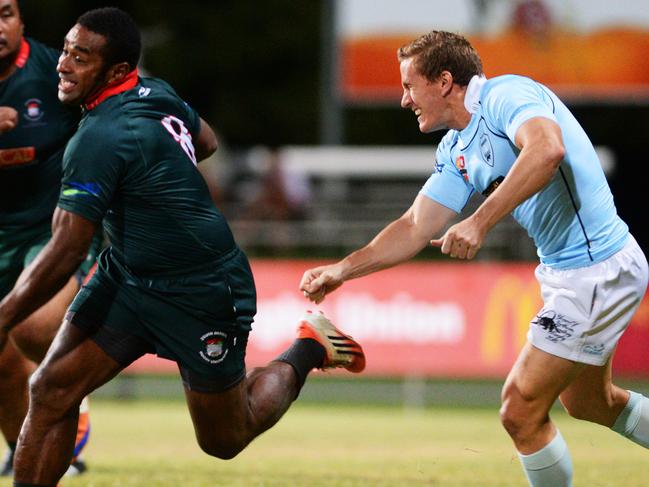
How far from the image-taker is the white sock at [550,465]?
5863 mm

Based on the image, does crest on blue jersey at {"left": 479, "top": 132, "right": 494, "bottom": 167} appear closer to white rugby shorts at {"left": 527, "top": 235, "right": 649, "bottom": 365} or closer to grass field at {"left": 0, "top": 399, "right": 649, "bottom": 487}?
white rugby shorts at {"left": 527, "top": 235, "right": 649, "bottom": 365}

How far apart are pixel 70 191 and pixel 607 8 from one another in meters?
13.9

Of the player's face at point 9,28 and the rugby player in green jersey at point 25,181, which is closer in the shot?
the player's face at point 9,28

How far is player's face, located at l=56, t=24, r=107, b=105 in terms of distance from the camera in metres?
5.50

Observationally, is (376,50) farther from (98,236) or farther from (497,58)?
(98,236)

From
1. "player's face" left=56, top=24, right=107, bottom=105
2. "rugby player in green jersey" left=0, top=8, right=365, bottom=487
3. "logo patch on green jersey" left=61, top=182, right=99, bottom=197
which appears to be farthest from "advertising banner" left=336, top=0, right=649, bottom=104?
"logo patch on green jersey" left=61, top=182, right=99, bottom=197

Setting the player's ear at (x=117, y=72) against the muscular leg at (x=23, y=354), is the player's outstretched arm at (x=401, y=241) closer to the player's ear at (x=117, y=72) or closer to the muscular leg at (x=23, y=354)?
the player's ear at (x=117, y=72)

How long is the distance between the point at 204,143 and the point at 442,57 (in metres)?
1.22

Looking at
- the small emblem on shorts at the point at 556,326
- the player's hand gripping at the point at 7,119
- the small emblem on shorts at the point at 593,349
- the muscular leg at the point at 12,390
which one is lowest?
the muscular leg at the point at 12,390

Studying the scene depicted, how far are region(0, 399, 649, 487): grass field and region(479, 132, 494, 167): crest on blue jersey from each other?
2.39 meters

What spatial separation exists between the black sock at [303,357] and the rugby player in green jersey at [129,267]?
451 mm

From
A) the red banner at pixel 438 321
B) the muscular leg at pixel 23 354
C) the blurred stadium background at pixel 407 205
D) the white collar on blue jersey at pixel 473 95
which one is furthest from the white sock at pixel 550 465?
the red banner at pixel 438 321


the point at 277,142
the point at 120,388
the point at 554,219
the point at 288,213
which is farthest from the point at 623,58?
the point at 277,142

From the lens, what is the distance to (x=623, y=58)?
17703 mm
